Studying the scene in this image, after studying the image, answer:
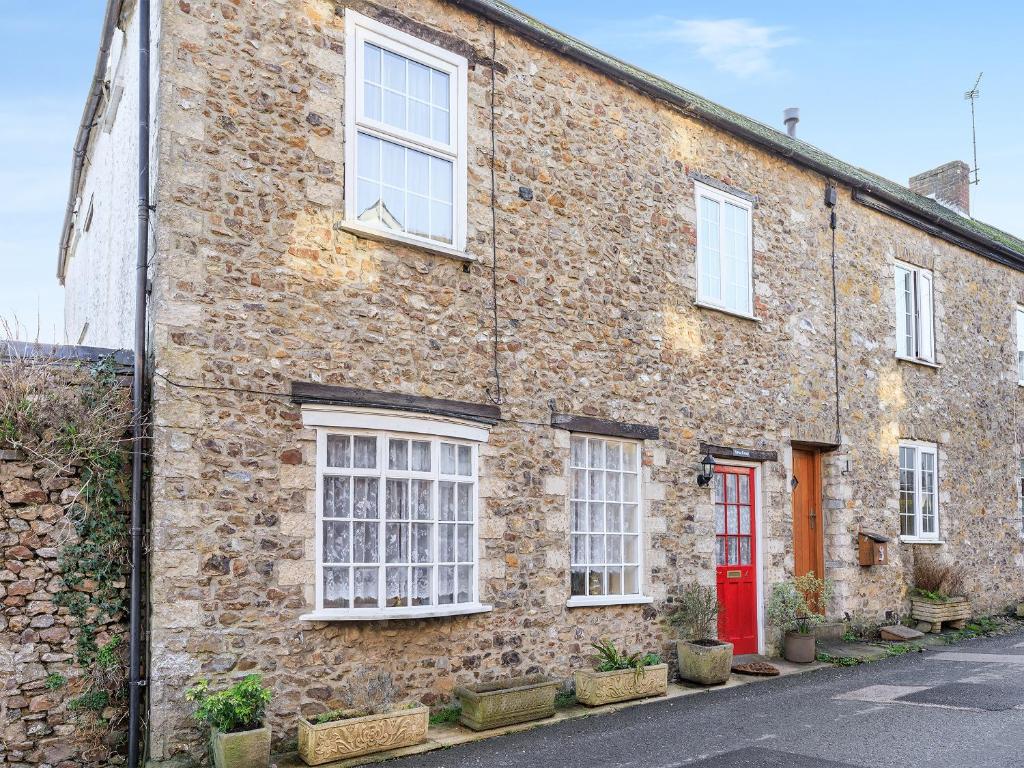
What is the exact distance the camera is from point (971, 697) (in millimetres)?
8617

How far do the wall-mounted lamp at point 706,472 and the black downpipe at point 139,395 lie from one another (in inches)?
241

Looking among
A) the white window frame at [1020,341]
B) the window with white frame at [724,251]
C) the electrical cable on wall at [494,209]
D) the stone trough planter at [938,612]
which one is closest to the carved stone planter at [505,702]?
the electrical cable on wall at [494,209]

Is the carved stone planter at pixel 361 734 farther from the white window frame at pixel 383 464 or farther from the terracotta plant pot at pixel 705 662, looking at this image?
the terracotta plant pot at pixel 705 662

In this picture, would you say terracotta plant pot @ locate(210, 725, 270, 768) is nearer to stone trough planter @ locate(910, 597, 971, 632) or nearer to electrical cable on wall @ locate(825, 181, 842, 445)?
electrical cable on wall @ locate(825, 181, 842, 445)

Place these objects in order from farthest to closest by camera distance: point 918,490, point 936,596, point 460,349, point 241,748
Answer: point 918,490 → point 936,596 → point 460,349 → point 241,748

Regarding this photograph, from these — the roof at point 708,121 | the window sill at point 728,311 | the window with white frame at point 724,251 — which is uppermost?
the roof at point 708,121

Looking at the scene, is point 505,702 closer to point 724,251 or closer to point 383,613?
point 383,613

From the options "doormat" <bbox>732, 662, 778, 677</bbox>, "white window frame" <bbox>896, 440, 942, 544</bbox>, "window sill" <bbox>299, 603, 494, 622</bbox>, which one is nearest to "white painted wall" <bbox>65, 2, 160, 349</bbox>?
"window sill" <bbox>299, 603, 494, 622</bbox>

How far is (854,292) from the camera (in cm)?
1302

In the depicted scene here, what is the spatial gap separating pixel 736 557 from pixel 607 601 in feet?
8.19

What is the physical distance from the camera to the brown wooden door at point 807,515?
1223 cm

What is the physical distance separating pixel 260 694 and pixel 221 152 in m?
4.12

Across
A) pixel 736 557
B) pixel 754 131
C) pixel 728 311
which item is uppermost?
pixel 754 131

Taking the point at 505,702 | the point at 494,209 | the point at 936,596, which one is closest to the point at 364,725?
the point at 505,702
